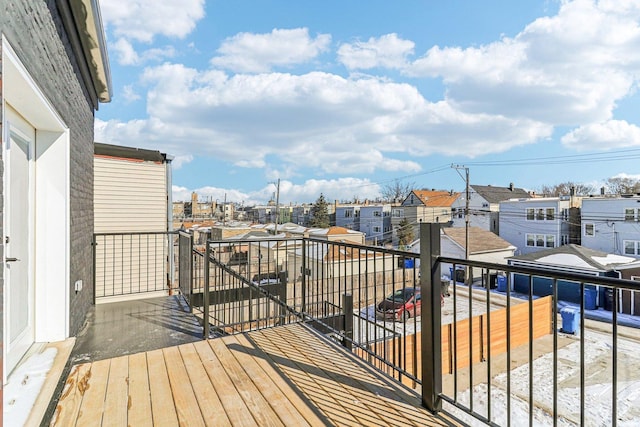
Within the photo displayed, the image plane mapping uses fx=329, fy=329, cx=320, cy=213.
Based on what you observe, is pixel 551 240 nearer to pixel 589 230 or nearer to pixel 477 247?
pixel 589 230

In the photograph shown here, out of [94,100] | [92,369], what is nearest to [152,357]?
[92,369]

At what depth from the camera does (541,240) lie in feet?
78.7

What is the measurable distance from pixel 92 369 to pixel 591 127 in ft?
121

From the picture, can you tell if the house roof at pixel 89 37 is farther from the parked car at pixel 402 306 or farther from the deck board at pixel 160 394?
the parked car at pixel 402 306

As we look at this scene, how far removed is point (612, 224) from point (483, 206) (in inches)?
396

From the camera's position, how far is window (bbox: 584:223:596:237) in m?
21.6

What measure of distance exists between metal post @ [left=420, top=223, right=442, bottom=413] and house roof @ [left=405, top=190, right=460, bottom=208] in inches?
1301

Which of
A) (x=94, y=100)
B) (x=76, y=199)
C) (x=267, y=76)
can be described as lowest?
(x=76, y=199)

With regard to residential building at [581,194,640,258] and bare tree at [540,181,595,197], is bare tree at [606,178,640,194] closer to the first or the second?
bare tree at [540,181,595,197]

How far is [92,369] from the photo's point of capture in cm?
262

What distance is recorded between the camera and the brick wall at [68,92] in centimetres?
179

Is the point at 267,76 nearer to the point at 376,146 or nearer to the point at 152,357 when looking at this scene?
the point at 152,357

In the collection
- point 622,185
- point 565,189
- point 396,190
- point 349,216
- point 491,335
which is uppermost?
point 396,190

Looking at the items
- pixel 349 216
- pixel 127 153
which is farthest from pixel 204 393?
pixel 349 216
